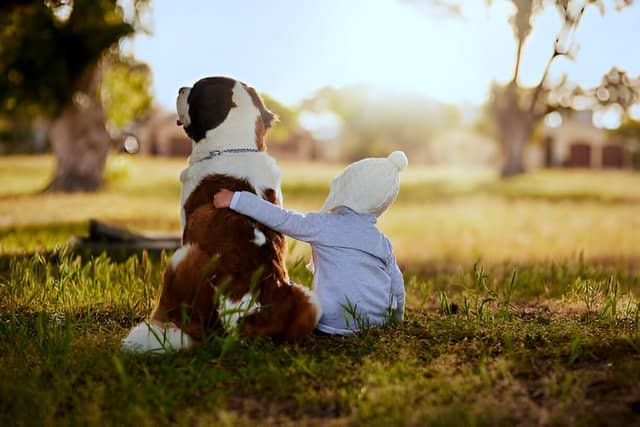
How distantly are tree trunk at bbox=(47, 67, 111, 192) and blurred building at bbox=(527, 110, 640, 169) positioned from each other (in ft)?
107

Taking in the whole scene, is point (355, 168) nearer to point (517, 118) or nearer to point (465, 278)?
point (465, 278)

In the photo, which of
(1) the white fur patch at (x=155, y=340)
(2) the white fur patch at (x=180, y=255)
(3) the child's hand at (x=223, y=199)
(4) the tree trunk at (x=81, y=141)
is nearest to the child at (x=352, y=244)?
(3) the child's hand at (x=223, y=199)

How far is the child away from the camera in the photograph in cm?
335

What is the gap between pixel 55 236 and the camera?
7.24 metres

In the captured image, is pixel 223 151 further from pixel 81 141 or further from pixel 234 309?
pixel 81 141

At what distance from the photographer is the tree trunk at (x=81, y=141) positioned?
13898 millimetres

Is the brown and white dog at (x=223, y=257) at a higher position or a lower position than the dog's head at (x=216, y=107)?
lower

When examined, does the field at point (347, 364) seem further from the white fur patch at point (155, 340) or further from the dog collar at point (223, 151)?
the dog collar at point (223, 151)

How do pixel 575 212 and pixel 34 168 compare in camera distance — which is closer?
pixel 575 212

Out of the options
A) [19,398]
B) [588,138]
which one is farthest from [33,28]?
[588,138]

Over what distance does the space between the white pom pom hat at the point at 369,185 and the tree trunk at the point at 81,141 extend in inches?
456

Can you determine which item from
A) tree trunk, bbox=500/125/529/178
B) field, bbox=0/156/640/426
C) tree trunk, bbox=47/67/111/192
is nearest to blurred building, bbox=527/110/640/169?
tree trunk, bbox=500/125/529/178

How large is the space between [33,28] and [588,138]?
126ft

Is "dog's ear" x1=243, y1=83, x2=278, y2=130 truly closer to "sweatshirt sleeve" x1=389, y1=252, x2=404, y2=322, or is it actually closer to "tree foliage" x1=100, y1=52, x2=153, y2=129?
"sweatshirt sleeve" x1=389, y1=252, x2=404, y2=322
